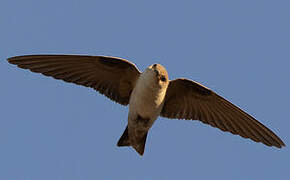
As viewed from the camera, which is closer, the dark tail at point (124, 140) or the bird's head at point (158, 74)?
the bird's head at point (158, 74)

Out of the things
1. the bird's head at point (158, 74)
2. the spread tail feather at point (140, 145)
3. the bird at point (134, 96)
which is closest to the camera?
the bird's head at point (158, 74)

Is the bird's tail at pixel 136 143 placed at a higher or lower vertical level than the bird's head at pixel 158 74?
lower

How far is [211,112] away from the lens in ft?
41.6

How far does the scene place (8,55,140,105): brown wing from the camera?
12242 millimetres

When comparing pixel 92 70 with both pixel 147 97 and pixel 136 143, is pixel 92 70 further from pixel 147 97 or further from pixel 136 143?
pixel 136 143

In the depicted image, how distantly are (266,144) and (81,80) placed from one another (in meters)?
3.69

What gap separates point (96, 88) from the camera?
41.5 ft

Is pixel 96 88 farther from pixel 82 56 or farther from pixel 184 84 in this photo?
pixel 184 84

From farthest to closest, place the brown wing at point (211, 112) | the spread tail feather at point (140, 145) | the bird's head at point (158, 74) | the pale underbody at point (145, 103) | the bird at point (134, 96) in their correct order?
1. the spread tail feather at point (140, 145)
2. the brown wing at point (211, 112)
3. the bird at point (134, 96)
4. the pale underbody at point (145, 103)
5. the bird's head at point (158, 74)

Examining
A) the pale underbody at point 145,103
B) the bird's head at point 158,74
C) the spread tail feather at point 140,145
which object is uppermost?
the bird's head at point 158,74

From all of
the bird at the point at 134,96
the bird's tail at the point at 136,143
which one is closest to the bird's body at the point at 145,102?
the bird at the point at 134,96

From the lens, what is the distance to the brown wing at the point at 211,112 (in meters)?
12.4

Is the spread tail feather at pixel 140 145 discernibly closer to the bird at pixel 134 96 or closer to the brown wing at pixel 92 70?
the bird at pixel 134 96


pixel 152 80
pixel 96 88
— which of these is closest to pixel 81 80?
pixel 96 88
